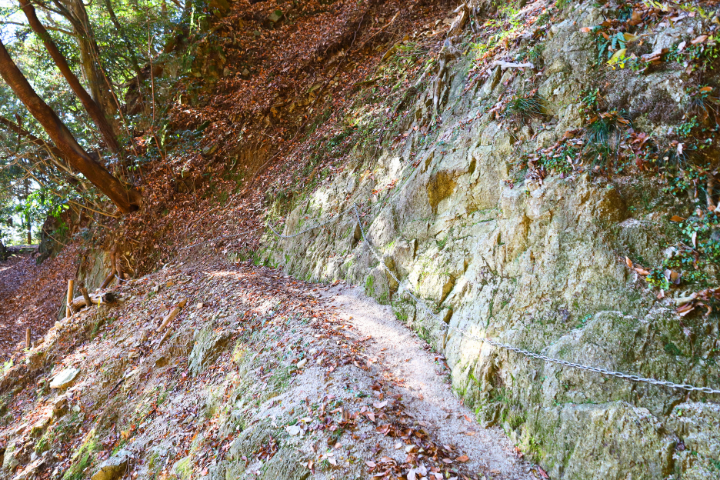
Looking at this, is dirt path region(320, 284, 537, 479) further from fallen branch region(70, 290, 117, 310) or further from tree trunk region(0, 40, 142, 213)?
tree trunk region(0, 40, 142, 213)

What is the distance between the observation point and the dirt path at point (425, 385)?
11.4 feet

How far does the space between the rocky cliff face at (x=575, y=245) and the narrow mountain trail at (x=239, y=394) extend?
1.88ft

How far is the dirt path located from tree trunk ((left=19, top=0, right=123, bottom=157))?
1091 cm

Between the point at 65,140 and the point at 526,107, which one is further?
the point at 65,140

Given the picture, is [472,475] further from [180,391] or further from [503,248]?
[180,391]

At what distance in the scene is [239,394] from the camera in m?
5.02

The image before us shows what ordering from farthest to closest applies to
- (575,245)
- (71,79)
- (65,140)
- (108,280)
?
(108,280) → (71,79) → (65,140) → (575,245)

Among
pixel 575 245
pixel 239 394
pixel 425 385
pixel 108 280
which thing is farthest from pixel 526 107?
pixel 108 280

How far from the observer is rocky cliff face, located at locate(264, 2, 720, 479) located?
2.90 metres

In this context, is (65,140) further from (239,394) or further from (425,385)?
(425,385)

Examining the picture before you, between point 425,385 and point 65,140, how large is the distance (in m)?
12.1

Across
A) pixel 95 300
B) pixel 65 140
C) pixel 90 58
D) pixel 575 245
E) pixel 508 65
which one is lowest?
pixel 95 300

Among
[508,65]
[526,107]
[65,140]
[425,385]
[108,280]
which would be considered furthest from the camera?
[108,280]

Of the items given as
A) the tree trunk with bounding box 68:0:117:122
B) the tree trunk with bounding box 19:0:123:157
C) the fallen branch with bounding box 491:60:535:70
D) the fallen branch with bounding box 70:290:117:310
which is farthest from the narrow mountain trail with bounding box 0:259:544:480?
the tree trunk with bounding box 68:0:117:122
